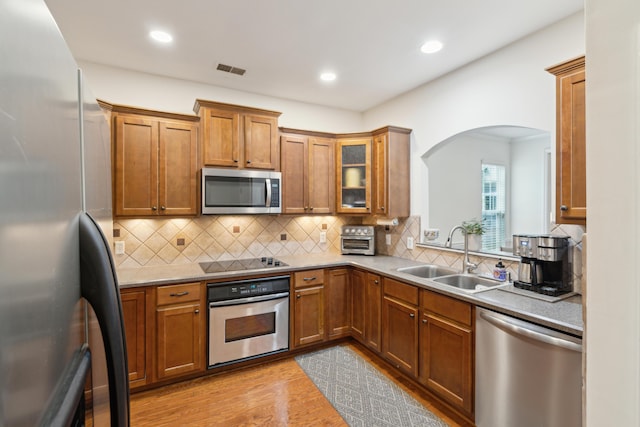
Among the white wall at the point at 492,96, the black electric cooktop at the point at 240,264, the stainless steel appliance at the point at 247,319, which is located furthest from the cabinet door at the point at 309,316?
the white wall at the point at 492,96

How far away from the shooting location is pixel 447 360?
2.30 metres

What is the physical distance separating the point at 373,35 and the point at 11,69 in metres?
2.60

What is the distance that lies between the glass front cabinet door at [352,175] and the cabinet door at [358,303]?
787mm

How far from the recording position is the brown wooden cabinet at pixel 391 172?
346 centimetres

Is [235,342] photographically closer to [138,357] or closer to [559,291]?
[138,357]

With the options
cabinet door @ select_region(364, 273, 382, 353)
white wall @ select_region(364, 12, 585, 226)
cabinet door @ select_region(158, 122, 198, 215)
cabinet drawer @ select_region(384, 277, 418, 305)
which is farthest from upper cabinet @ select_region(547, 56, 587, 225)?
cabinet door @ select_region(158, 122, 198, 215)

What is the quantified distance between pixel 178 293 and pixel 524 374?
2531 millimetres

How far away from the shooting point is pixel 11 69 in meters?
0.29

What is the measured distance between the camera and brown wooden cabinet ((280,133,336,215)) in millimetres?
3504

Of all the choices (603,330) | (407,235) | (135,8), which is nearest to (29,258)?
(603,330)

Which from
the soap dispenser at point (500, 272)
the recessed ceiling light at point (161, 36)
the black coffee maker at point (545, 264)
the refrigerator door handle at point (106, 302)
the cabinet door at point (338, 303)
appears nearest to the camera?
the refrigerator door handle at point (106, 302)

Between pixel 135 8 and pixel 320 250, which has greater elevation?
pixel 135 8

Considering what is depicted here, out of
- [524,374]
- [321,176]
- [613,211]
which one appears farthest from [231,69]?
[524,374]

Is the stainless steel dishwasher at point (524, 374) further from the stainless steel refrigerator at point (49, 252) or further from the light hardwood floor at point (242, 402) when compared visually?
the stainless steel refrigerator at point (49, 252)
